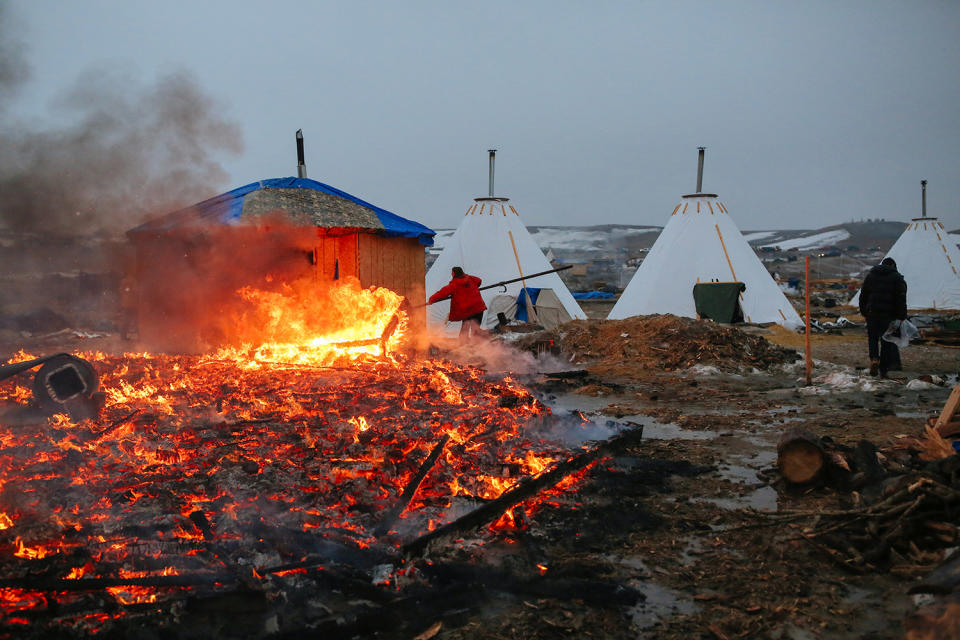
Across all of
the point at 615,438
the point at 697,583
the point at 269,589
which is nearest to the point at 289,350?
the point at 615,438

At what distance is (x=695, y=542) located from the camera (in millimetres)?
3781

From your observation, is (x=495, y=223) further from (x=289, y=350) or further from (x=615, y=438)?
(x=615, y=438)

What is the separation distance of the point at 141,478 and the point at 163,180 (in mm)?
8701

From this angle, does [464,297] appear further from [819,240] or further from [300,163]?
[819,240]

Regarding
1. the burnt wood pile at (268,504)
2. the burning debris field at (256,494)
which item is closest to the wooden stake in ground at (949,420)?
the burnt wood pile at (268,504)

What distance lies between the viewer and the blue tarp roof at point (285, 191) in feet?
35.4

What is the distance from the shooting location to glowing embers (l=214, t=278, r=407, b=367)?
9297 millimetres

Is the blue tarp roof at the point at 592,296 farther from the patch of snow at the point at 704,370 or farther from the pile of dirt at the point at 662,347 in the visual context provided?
the patch of snow at the point at 704,370

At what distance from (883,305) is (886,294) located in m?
0.16

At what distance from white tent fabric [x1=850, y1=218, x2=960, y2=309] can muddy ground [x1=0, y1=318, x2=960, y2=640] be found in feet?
57.3

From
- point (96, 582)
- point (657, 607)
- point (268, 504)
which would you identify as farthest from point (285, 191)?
point (657, 607)

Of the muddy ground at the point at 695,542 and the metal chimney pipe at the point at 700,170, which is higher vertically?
the metal chimney pipe at the point at 700,170

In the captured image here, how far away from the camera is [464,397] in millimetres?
6488

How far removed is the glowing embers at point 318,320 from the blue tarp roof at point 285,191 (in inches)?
45.8
